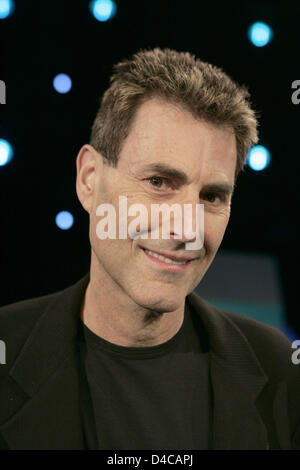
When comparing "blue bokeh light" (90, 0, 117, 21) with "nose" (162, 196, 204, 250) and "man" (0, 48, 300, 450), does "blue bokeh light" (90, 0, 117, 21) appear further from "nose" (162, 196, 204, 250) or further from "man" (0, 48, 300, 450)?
"nose" (162, 196, 204, 250)

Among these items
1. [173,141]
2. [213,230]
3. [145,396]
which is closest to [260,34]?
[173,141]

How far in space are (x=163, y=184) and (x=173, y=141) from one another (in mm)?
129

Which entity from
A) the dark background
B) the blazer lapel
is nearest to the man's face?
the blazer lapel

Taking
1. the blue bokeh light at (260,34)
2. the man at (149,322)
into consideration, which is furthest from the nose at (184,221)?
the blue bokeh light at (260,34)

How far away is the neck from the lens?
148 cm

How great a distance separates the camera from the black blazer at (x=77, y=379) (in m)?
1.30

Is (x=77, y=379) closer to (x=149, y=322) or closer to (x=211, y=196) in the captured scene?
(x=149, y=322)

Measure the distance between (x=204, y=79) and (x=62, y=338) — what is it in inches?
35.4

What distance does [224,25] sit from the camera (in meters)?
1.78

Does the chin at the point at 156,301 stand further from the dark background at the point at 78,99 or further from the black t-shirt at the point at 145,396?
the dark background at the point at 78,99

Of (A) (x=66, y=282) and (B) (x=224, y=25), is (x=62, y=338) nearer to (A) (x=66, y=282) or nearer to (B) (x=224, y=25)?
(A) (x=66, y=282)

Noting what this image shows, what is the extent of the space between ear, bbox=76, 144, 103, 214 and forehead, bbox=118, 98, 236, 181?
0.47 ft

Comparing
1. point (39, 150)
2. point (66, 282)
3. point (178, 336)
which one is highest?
point (39, 150)
